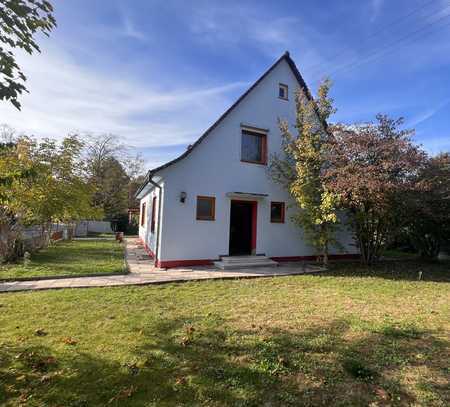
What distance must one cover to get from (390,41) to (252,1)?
16.6 feet

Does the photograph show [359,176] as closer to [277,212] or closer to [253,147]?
[277,212]

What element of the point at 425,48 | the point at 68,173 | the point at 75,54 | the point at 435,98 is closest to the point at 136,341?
the point at 75,54

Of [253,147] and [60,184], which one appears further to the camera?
[253,147]

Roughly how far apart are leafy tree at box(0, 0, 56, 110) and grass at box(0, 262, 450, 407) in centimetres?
288

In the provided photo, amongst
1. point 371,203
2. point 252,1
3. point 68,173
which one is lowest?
point 371,203

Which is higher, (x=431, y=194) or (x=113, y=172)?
(x=113, y=172)

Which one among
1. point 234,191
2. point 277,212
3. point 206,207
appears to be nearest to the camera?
point 206,207

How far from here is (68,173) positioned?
11.3 meters

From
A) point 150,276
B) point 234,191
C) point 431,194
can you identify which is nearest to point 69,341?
point 150,276

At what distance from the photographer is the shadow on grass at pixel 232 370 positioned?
2.70m

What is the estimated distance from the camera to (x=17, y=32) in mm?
2816

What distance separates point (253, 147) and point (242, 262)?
4.60m

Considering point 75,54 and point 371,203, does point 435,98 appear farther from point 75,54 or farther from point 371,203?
point 75,54

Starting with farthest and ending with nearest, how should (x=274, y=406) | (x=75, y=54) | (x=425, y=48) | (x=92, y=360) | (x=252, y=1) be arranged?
(x=425, y=48)
(x=252, y=1)
(x=75, y=54)
(x=92, y=360)
(x=274, y=406)
